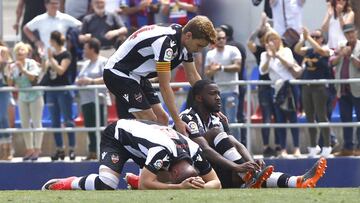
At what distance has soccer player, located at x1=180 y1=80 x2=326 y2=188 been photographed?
40.2ft

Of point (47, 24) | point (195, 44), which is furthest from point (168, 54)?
point (47, 24)

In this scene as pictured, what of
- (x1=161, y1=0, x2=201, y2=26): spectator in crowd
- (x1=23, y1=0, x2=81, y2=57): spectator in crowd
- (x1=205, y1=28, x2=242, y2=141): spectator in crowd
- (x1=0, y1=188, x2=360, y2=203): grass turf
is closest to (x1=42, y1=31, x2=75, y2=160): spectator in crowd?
(x1=23, y1=0, x2=81, y2=57): spectator in crowd

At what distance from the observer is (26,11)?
63.9 ft

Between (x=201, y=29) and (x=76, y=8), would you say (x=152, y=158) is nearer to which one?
(x=201, y=29)

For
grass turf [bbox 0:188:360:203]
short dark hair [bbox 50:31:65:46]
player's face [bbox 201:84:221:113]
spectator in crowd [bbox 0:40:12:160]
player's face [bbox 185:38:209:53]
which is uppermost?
player's face [bbox 185:38:209:53]

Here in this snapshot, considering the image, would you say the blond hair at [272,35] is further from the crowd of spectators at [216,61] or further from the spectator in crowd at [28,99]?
the spectator in crowd at [28,99]

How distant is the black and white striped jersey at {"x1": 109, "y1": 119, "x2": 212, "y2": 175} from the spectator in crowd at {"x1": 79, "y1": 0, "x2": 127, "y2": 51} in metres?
6.48

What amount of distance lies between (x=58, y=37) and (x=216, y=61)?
2422 mm

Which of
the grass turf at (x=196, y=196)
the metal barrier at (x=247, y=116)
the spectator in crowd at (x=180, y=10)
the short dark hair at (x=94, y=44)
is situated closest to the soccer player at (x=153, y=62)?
the grass turf at (x=196, y=196)

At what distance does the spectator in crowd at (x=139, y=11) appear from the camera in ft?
60.2

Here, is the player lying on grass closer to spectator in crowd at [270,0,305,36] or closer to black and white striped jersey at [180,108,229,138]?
black and white striped jersey at [180,108,229,138]

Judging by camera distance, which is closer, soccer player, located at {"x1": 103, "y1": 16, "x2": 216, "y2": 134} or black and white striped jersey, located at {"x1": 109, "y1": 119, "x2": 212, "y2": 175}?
black and white striped jersey, located at {"x1": 109, "y1": 119, "x2": 212, "y2": 175}

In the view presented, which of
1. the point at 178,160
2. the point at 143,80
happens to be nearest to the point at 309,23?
the point at 143,80

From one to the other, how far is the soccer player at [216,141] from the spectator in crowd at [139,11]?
558cm
